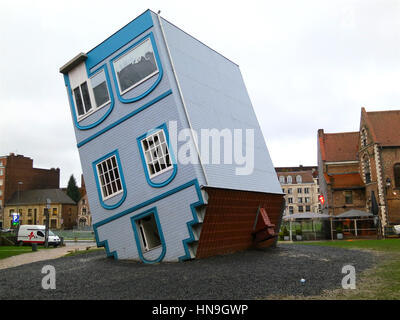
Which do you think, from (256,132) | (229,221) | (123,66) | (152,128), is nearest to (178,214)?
(229,221)

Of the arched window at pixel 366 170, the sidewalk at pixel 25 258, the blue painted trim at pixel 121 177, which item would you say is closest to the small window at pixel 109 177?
the blue painted trim at pixel 121 177

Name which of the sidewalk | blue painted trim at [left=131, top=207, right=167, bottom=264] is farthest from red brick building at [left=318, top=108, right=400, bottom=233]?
the sidewalk

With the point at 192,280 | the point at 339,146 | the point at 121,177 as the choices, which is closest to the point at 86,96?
the point at 121,177

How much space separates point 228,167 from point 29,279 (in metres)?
9.15

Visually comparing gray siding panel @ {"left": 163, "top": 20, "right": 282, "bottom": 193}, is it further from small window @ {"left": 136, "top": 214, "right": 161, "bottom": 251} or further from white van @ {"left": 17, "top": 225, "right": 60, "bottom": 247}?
white van @ {"left": 17, "top": 225, "right": 60, "bottom": 247}

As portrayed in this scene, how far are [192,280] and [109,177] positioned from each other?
329 inches

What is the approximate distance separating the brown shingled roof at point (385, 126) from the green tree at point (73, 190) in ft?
283

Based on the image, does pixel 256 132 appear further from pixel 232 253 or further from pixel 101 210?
pixel 101 210

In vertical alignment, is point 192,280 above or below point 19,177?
below

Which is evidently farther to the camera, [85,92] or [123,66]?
[85,92]

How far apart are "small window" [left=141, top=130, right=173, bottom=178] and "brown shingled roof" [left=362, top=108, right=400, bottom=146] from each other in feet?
112

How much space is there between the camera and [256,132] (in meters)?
21.9

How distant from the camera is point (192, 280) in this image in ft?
35.2

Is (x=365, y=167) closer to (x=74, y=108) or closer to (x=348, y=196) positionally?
(x=348, y=196)
